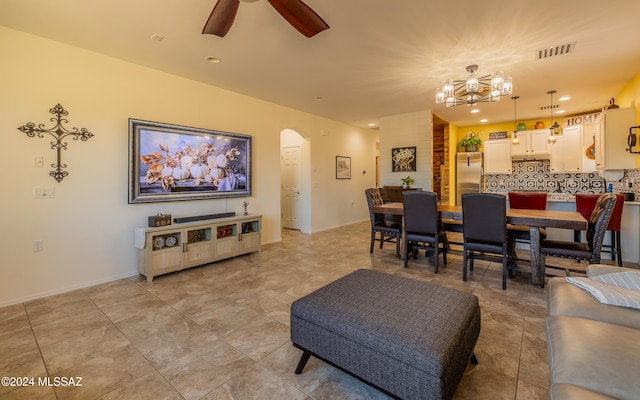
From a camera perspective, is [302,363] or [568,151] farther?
[568,151]

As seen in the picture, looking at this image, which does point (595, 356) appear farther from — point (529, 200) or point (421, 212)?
point (529, 200)

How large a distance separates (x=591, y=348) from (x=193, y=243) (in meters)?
3.96

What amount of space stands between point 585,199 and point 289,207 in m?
5.54

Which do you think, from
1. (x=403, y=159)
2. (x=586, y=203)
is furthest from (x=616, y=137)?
(x=403, y=159)

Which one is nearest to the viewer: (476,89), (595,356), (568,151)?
(595,356)

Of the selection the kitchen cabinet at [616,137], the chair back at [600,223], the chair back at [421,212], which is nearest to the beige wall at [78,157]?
the chair back at [421,212]

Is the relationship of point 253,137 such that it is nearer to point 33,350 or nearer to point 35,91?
point 35,91

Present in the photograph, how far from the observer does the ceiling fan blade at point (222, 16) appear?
200cm

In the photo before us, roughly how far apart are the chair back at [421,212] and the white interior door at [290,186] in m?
3.52

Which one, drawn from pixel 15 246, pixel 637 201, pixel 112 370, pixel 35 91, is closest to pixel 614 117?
pixel 637 201

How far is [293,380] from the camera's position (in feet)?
5.65

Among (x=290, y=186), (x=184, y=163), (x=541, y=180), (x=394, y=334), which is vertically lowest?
(x=394, y=334)

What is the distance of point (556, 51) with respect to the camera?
3312 mm

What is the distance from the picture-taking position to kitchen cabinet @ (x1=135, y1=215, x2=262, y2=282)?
346cm
